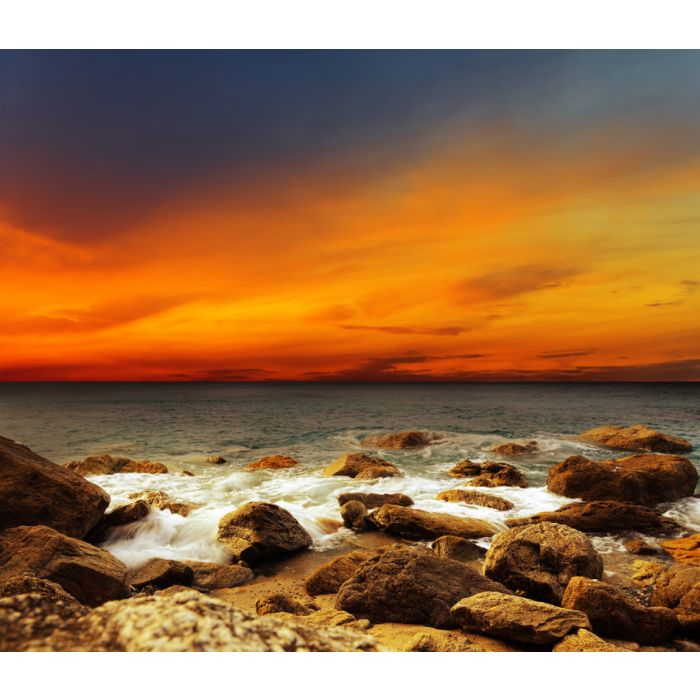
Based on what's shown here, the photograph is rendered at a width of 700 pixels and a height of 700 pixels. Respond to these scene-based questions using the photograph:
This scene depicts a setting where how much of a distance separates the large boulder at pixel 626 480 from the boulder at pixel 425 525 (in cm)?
345

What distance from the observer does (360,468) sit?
14039mm

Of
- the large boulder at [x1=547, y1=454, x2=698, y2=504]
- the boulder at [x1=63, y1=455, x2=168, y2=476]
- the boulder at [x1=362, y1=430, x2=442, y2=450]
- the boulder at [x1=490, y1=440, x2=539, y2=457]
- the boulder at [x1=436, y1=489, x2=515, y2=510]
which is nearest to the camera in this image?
the boulder at [x1=436, y1=489, x2=515, y2=510]

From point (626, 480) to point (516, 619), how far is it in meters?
7.90

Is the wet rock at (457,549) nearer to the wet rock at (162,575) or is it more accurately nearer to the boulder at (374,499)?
the boulder at (374,499)

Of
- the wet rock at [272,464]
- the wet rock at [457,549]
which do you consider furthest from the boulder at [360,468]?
the wet rock at [457,549]

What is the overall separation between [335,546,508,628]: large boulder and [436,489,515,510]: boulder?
5202 millimetres

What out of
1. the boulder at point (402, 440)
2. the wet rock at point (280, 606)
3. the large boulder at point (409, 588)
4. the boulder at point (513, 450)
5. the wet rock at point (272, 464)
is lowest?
the boulder at point (402, 440)

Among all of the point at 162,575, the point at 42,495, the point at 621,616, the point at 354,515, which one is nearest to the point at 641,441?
the point at 354,515

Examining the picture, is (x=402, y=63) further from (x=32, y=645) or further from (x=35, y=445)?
(x=35, y=445)

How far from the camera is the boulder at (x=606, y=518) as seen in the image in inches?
334

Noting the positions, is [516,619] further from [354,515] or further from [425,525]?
[354,515]

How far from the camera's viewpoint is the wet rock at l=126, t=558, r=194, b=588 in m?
5.92

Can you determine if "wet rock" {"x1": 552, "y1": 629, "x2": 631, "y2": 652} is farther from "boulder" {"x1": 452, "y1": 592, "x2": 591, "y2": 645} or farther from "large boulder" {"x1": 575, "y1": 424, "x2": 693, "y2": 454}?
"large boulder" {"x1": 575, "y1": 424, "x2": 693, "y2": 454}

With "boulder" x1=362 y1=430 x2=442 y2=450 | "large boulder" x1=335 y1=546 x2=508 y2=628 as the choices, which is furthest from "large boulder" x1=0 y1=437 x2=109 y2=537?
"boulder" x1=362 y1=430 x2=442 y2=450
